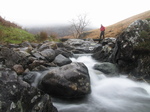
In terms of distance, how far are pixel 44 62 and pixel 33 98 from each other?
4.70 m

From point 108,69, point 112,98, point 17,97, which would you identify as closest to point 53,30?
point 108,69

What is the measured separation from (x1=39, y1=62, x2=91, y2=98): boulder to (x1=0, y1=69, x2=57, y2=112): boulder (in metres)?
1.73

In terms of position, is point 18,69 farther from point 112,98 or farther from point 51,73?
point 112,98

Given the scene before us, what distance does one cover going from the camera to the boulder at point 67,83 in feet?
15.6

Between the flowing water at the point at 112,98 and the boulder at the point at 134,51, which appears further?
the boulder at the point at 134,51

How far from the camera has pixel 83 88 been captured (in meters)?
4.97

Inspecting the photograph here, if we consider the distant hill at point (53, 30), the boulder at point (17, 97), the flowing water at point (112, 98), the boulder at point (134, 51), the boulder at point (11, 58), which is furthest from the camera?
the distant hill at point (53, 30)

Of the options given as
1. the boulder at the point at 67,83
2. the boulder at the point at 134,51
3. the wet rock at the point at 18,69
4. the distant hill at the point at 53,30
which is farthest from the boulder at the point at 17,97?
the distant hill at the point at 53,30

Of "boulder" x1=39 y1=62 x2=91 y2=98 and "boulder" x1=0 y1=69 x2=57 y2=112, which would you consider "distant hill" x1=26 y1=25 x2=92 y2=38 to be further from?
"boulder" x1=0 y1=69 x2=57 y2=112

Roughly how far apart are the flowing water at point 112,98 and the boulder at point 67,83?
296 millimetres

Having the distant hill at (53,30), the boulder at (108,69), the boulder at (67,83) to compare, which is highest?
the distant hill at (53,30)

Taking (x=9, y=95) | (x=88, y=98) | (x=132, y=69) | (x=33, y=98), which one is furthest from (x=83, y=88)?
(x=132, y=69)

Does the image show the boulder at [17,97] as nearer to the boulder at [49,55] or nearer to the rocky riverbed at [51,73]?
the rocky riverbed at [51,73]

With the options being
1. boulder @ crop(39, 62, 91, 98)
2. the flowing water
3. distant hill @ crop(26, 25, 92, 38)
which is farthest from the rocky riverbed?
distant hill @ crop(26, 25, 92, 38)
